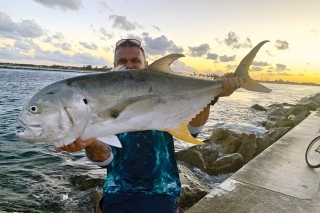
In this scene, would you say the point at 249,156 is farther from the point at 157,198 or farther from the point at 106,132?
the point at 106,132

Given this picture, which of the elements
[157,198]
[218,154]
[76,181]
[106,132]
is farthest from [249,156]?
[106,132]

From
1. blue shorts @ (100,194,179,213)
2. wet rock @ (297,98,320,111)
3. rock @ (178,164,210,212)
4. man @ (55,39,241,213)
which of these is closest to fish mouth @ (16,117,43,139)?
man @ (55,39,241,213)

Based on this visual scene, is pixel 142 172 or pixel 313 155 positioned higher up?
pixel 142 172

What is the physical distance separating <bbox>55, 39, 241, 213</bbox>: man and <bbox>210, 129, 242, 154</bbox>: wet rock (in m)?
8.61

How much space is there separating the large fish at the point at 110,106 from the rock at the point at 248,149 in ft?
26.5

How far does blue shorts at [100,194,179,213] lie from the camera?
118 inches

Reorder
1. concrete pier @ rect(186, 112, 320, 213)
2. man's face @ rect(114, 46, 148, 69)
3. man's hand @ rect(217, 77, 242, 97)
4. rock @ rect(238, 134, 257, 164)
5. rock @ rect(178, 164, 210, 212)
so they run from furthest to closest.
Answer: rock @ rect(238, 134, 257, 164)
rock @ rect(178, 164, 210, 212)
concrete pier @ rect(186, 112, 320, 213)
man's face @ rect(114, 46, 148, 69)
man's hand @ rect(217, 77, 242, 97)

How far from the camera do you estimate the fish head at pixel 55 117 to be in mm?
2225

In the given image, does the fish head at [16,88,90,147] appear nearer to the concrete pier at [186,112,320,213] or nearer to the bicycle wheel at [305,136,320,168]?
the concrete pier at [186,112,320,213]

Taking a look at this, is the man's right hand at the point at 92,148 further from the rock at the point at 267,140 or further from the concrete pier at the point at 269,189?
the rock at the point at 267,140

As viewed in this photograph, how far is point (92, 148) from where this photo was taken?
2844 mm

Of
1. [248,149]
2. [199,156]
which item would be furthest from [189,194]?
[248,149]

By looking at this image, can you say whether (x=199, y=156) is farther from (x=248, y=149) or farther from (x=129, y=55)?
(x=129, y=55)

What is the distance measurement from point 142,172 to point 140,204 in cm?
33
